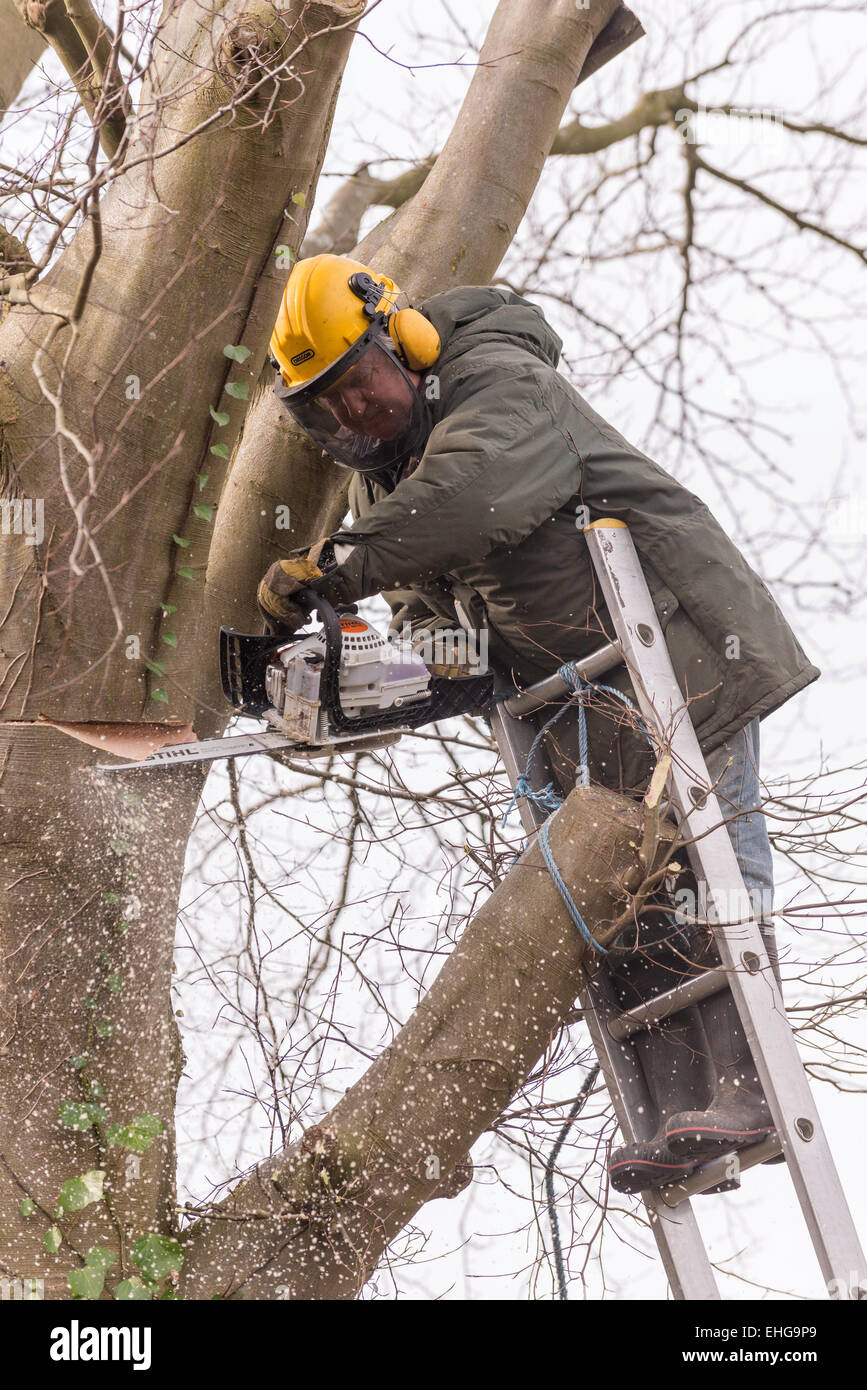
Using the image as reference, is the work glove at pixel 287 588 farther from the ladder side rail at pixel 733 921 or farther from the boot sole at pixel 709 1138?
the boot sole at pixel 709 1138

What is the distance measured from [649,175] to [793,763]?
3.18 m

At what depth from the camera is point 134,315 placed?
2482 mm

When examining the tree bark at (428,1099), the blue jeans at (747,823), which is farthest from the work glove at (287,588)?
the blue jeans at (747,823)

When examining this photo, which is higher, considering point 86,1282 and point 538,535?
point 538,535

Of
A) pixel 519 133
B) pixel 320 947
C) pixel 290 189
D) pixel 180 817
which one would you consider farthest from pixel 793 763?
pixel 290 189

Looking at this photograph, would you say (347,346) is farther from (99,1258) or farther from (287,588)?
(99,1258)

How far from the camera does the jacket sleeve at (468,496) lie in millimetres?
2582

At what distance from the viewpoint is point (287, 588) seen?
2719 millimetres

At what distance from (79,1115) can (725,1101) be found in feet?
4.74

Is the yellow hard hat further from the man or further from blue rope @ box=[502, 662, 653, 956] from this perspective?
blue rope @ box=[502, 662, 653, 956]

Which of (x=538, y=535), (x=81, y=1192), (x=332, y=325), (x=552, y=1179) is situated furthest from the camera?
(x=552, y=1179)

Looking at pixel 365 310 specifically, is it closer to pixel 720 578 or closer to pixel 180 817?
pixel 720 578

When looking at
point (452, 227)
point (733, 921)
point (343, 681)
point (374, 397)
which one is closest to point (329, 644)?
point (343, 681)

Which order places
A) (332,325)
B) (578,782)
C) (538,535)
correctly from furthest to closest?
1. (578,782)
2. (538,535)
3. (332,325)
